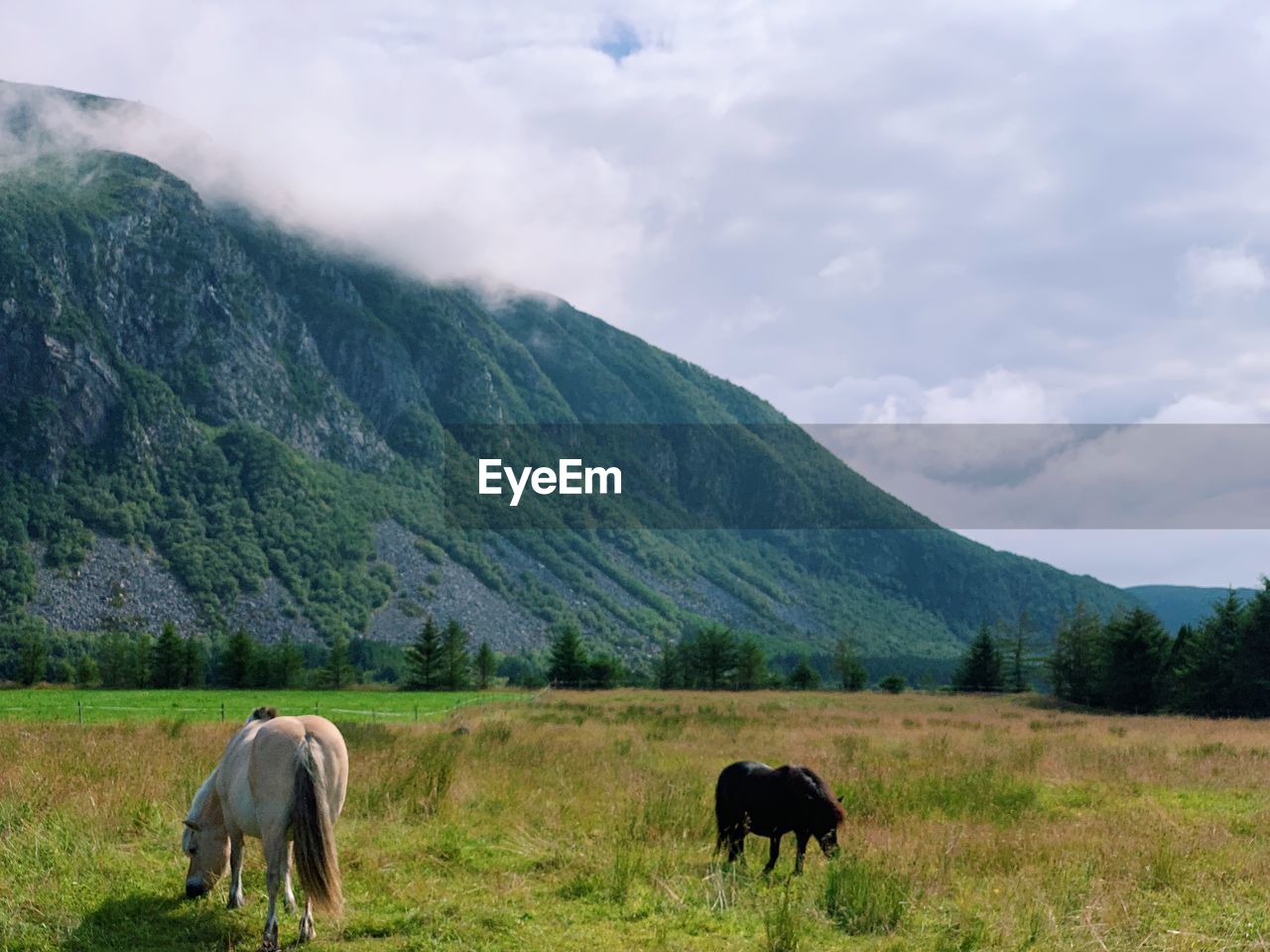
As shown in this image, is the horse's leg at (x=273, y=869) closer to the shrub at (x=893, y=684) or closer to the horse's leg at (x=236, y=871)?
the horse's leg at (x=236, y=871)

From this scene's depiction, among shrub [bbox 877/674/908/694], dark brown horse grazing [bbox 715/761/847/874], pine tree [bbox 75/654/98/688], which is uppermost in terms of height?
dark brown horse grazing [bbox 715/761/847/874]

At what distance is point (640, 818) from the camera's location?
11.9 metres

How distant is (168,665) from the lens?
290 ft

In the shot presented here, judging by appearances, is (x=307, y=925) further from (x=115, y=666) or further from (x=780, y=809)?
(x=115, y=666)

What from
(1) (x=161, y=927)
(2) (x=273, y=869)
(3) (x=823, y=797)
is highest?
(3) (x=823, y=797)

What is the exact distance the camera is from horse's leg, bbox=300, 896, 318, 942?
7.87m

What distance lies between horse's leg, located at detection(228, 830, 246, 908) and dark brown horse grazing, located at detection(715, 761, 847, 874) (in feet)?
16.8

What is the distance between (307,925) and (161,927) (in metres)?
1.39

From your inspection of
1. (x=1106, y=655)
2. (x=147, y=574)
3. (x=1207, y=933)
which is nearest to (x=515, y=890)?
(x=1207, y=933)

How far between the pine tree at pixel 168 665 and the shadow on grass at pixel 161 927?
8902 centimetres

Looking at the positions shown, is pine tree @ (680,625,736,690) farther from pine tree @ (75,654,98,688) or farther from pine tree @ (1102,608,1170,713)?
pine tree @ (75,654,98,688)

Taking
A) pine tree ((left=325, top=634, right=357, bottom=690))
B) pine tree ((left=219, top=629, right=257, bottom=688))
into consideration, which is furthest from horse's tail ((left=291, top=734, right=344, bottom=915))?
pine tree ((left=325, top=634, right=357, bottom=690))

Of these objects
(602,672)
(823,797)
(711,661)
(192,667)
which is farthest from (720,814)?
(192,667)

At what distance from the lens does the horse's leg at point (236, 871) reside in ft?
29.0
